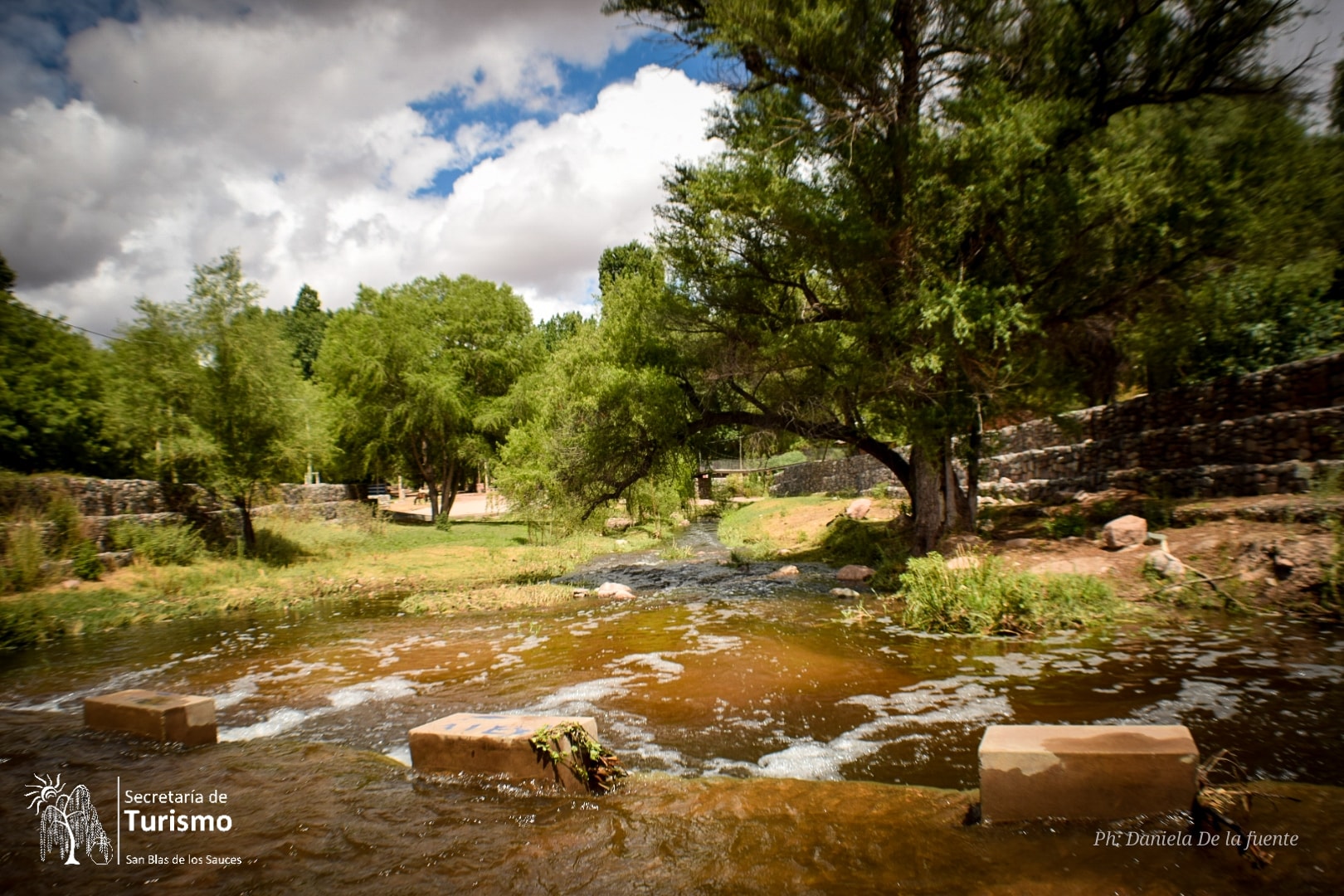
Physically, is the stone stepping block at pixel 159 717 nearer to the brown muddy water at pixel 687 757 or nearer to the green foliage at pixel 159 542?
the brown muddy water at pixel 687 757

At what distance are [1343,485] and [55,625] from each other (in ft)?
65.7

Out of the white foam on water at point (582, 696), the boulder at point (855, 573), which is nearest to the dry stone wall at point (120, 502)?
the white foam on water at point (582, 696)

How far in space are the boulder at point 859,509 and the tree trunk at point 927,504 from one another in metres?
6.28

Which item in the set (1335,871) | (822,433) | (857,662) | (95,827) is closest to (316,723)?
(95,827)

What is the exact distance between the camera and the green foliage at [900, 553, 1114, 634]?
28.0ft

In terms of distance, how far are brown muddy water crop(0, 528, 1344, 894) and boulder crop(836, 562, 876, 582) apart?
12.6ft

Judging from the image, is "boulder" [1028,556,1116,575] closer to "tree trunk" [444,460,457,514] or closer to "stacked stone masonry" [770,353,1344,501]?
"stacked stone masonry" [770,353,1344,501]

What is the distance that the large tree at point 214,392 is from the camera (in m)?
16.9

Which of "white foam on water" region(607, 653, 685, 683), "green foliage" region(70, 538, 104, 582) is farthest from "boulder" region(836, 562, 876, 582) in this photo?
"green foliage" region(70, 538, 104, 582)

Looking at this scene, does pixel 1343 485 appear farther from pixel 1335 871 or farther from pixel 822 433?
pixel 1335 871

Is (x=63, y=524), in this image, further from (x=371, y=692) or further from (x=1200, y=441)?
(x=1200, y=441)

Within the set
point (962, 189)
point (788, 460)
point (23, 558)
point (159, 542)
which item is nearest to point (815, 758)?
point (962, 189)

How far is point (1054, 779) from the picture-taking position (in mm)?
3357

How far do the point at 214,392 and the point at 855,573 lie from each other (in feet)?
55.9
